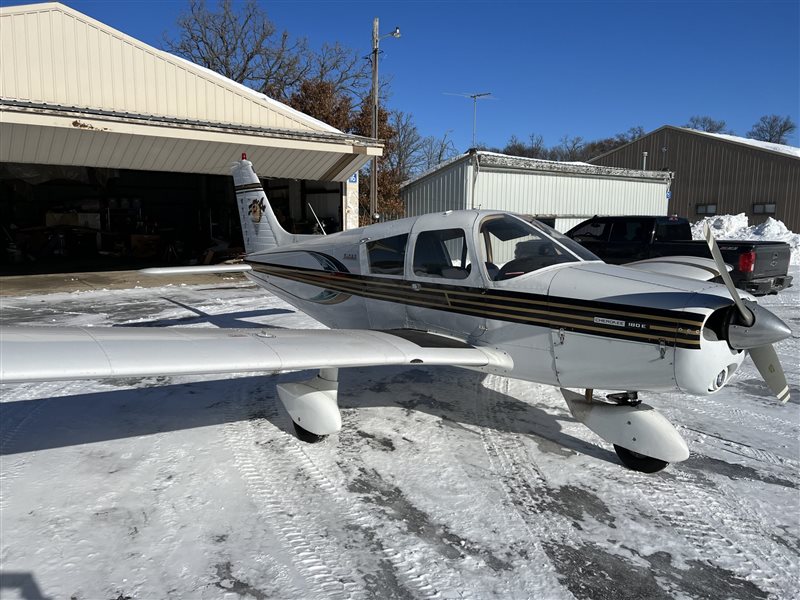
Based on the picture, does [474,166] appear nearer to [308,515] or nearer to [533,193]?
[533,193]

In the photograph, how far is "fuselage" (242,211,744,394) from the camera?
3518 millimetres

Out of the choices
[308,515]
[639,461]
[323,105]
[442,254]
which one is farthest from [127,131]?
[323,105]

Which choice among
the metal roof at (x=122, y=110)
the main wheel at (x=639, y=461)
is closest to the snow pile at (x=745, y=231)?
the metal roof at (x=122, y=110)

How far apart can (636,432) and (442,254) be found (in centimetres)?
219

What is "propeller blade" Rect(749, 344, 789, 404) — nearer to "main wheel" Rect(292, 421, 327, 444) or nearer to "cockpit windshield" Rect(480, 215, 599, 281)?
"cockpit windshield" Rect(480, 215, 599, 281)

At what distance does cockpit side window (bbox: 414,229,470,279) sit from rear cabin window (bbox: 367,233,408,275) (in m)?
0.21

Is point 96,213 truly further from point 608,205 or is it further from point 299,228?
point 608,205

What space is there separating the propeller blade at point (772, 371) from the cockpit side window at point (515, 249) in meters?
1.48

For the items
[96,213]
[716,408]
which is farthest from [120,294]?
[96,213]

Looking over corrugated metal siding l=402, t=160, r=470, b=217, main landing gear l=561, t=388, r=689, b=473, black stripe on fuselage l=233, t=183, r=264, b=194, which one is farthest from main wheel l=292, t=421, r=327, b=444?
corrugated metal siding l=402, t=160, r=470, b=217

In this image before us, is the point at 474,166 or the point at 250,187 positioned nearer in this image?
the point at 250,187

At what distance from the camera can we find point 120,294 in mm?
12297

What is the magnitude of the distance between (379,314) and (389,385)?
92 cm

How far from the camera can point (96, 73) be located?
1258cm
